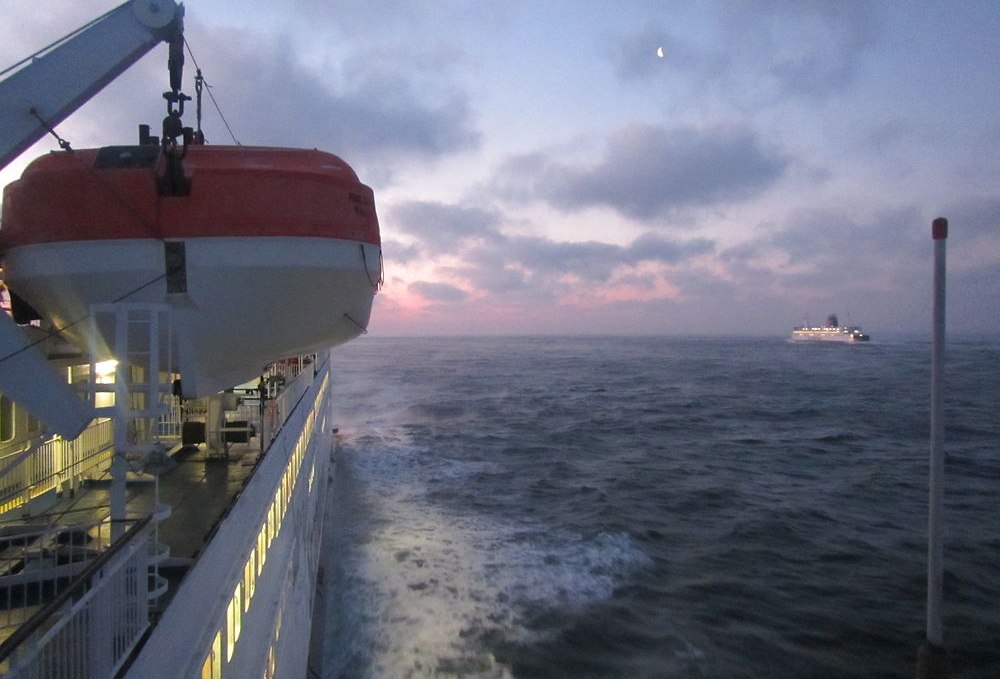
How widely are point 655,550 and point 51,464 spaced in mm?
12186

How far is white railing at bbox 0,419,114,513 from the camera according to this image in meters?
7.13

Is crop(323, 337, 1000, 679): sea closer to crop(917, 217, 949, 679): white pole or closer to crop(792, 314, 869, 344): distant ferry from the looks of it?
crop(917, 217, 949, 679): white pole

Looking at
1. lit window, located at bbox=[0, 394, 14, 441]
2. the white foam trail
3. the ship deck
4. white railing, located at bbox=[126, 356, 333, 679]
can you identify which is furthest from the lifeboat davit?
the white foam trail

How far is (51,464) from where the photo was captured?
7.93 metres

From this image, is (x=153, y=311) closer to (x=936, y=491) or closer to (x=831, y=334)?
(x=936, y=491)

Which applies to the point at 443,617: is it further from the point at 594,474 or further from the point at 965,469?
the point at 965,469

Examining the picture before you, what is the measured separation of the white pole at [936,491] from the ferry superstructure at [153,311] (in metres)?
5.09

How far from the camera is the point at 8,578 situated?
448cm

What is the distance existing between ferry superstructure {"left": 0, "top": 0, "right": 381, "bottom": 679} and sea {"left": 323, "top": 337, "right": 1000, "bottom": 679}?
4.73 meters

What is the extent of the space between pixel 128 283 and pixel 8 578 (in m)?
2.55

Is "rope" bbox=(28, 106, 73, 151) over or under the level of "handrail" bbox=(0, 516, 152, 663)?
over

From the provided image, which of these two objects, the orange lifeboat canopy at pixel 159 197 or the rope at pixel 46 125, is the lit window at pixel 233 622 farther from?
the rope at pixel 46 125

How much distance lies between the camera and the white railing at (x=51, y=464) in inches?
281

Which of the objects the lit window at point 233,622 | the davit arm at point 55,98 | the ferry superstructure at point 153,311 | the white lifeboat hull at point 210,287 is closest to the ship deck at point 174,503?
the ferry superstructure at point 153,311
